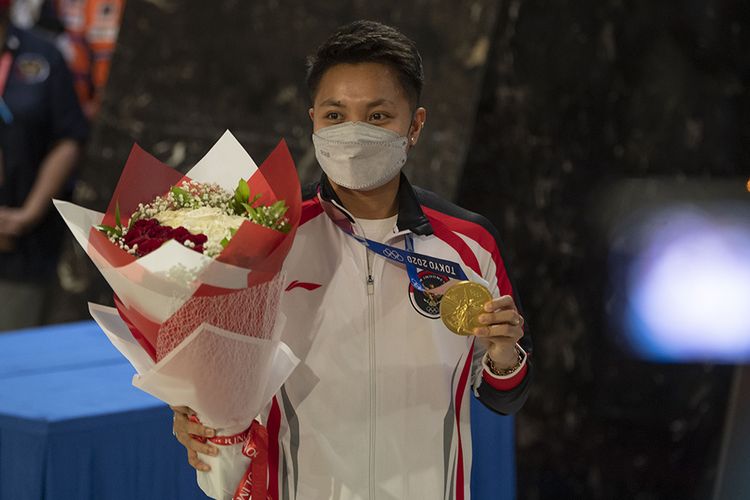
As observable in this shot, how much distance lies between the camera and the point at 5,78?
15.9 ft

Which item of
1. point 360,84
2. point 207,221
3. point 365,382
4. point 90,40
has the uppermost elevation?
point 90,40

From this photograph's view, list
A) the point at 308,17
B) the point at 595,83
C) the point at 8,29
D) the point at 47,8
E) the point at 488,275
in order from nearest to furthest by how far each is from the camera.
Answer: the point at 488,275 < the point at 595,83 < the point at 308,17 < the point at 8,29 < the point at 47,8

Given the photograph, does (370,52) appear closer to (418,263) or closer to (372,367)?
(418,263)

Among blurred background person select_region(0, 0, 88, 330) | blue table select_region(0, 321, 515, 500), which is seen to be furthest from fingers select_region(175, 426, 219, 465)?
blurred background person select_region(0, 0, 88, 330)

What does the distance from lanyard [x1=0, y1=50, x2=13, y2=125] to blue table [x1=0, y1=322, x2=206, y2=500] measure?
2.10 metres

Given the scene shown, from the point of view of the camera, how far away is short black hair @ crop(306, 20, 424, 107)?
2.04 metres

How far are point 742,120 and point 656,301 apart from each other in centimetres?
73

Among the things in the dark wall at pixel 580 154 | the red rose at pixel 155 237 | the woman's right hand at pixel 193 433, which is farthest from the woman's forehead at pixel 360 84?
the dark wall at pixel 580 154

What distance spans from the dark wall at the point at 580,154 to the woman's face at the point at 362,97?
1.97 meters

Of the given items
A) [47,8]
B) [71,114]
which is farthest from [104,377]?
[47,8]

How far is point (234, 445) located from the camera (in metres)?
1.95

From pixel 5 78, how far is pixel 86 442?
8.69 feet

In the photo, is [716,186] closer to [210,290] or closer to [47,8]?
[210,290]

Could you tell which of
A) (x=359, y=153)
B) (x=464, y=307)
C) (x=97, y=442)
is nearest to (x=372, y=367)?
(x=464, y=307)
